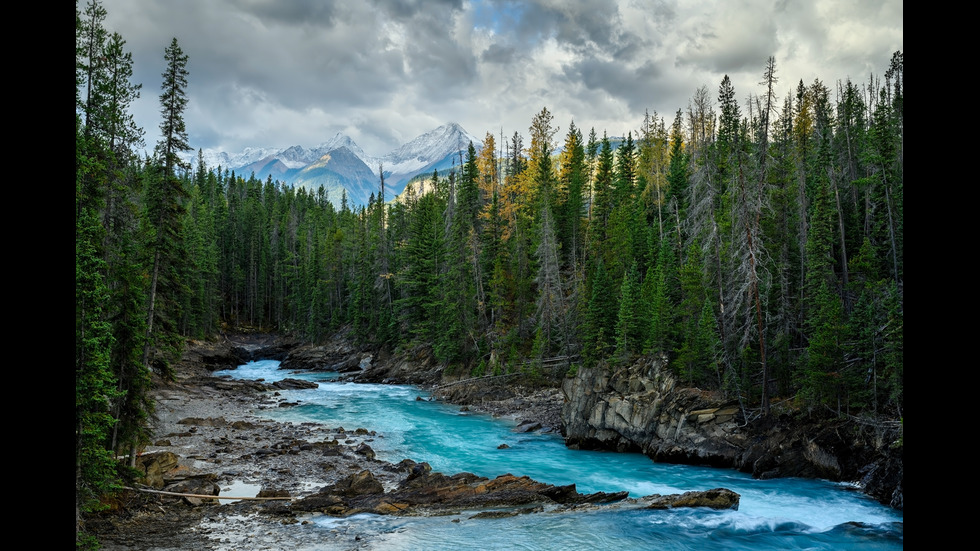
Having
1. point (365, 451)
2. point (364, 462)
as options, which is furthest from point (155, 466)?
point (365, 451)

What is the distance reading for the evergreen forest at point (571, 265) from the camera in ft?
50.6

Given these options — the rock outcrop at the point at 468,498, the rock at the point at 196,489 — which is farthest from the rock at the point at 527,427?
the rock at the point at 196,489

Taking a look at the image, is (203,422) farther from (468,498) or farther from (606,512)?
(606,512)

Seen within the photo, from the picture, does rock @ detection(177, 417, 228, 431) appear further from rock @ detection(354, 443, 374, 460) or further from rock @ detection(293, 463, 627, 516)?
rock @ detection(293, 463, 627, 516)

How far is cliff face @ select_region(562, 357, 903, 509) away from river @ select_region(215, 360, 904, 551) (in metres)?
0.63

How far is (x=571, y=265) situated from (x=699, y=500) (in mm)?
29600

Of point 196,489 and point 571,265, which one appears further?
point 571,265

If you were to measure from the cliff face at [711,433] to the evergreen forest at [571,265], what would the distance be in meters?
0.84

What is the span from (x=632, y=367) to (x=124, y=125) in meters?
24.1

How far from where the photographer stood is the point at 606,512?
1548 centimetres

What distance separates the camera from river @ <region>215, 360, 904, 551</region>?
13.8 m

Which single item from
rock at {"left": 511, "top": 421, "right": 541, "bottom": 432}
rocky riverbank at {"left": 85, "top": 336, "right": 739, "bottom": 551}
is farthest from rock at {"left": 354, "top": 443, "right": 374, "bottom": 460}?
rock at {"left": 511, "top": 421, "right": 541, "bottom": 432}

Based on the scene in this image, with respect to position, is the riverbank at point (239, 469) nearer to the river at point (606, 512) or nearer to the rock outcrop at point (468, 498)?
the rock outcrop at point (468, 498)

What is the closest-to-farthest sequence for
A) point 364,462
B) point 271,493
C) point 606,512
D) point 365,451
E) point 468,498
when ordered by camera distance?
point 606,512 < point 468,498 < point 271,493 < point 364,462 < point 365,451
